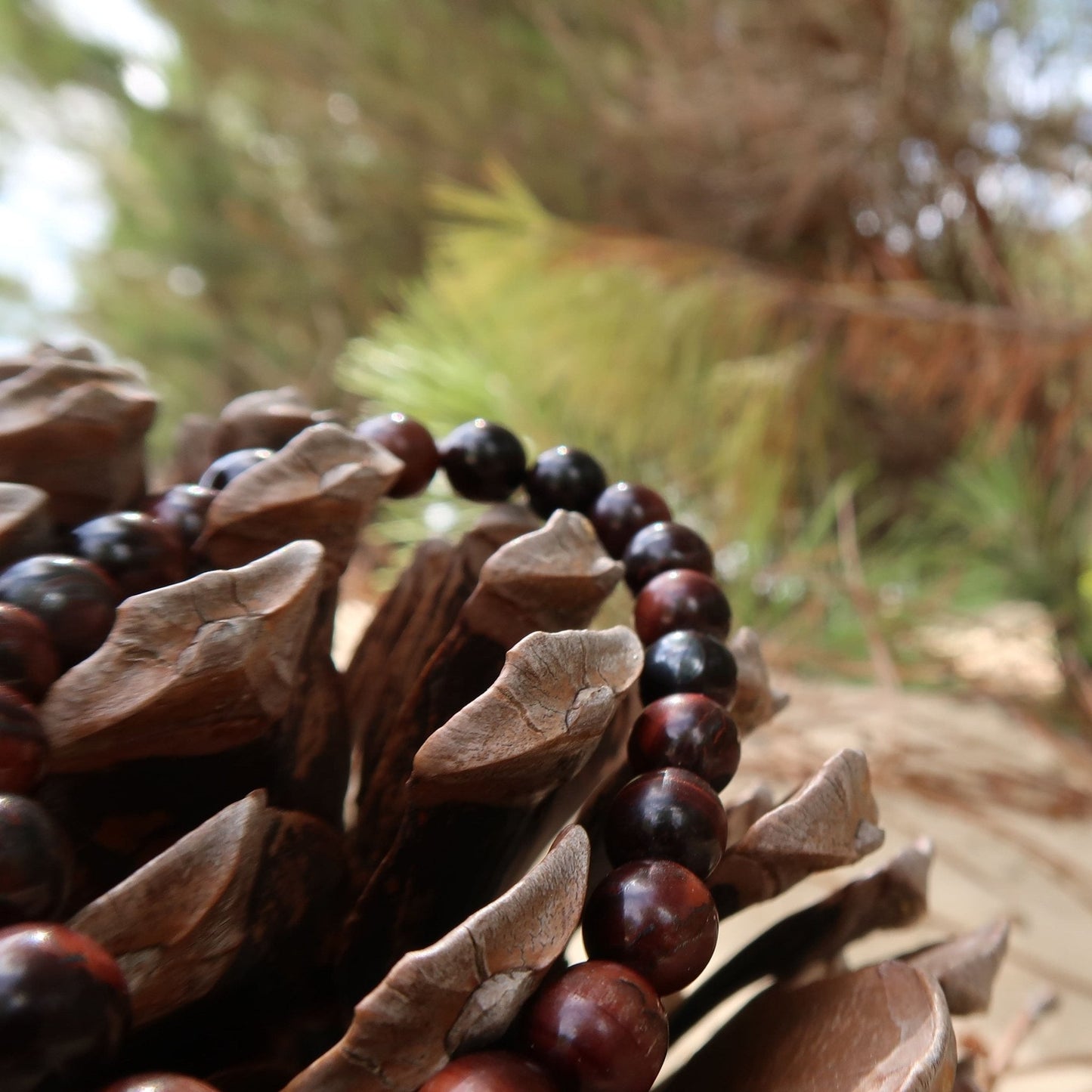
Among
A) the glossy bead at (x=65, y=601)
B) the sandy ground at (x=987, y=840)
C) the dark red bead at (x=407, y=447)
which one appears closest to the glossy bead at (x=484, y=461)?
the dark red bead at (x=407, y=447)

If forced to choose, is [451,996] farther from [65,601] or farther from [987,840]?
[987,840]

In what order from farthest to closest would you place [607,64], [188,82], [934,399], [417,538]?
[188,82], [607,64], [934,399], [417,538]

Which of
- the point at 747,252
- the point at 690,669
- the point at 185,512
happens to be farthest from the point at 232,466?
the point at 747,252

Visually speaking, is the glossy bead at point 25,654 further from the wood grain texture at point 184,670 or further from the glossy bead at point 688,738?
the glossy bead at point 688,738

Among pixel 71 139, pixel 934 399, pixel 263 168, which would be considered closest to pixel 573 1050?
pixel 934 399

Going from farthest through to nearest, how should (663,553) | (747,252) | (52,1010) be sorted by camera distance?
1. (747,252)
2. (663,553)
3. (52,1010)

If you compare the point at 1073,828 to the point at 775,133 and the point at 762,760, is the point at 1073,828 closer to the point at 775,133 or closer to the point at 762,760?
the point at 762,760
